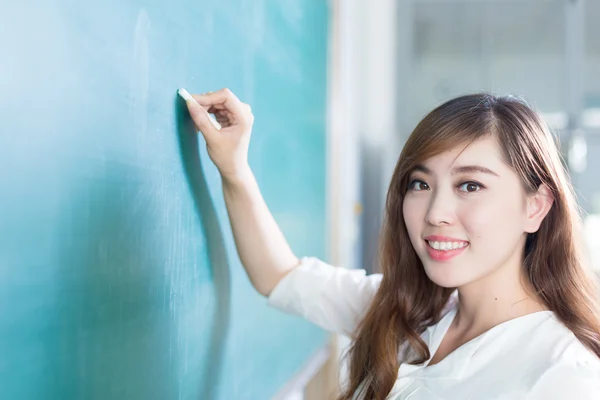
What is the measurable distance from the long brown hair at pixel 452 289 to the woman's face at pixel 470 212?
23 millimetres

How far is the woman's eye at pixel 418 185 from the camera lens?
1057mm

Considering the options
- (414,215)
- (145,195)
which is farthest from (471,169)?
(145,195)

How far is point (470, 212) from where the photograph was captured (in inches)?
38.3

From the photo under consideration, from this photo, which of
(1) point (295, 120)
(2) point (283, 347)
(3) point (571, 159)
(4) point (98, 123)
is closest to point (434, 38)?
(3) point (571, 159)

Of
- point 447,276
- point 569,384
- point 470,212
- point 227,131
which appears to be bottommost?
point 569,384

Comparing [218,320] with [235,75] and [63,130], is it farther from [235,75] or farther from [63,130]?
[63,130]

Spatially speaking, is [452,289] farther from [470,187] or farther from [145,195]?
[145,195]

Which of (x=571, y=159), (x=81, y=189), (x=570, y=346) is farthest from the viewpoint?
(x=571, y=159)

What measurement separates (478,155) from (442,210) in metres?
0.11

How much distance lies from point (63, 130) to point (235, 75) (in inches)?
21.5

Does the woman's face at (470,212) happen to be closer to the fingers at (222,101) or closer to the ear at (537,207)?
the ear at (537,207)

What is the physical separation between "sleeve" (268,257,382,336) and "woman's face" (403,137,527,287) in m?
0.26

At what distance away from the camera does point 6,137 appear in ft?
1.57

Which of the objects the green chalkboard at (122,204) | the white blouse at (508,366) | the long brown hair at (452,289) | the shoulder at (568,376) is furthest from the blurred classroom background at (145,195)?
the shoulder at (568,376)
